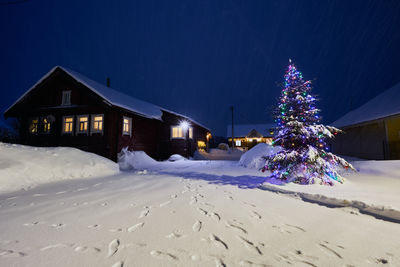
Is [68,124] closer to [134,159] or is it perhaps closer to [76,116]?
[76,116]

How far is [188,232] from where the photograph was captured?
2285 millimetres

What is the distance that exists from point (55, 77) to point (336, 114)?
10117 centimetres

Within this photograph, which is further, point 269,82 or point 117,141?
point 269,82

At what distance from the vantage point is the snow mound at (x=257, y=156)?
33.0ft

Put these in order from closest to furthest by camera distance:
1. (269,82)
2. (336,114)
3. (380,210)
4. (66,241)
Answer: (66,241) → (380,210) → (336,114) → (269,82)

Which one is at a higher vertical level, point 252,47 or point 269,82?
point 252,47

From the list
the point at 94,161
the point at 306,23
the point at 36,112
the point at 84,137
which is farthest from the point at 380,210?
the point at 306,23


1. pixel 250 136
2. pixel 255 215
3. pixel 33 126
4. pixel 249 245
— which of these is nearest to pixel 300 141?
pixel 255 215

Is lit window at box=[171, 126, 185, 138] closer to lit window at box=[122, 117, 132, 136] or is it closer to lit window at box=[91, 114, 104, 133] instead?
lit window at box=[122, 117, 132, 136]

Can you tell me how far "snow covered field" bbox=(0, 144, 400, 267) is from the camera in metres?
1.72

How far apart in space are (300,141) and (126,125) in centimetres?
1171

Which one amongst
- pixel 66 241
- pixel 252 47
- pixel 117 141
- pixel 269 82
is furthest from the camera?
pixel 252 47

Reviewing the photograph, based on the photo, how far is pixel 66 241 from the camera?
2035 mm

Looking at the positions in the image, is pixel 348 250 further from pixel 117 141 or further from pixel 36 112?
pixel 36 112
